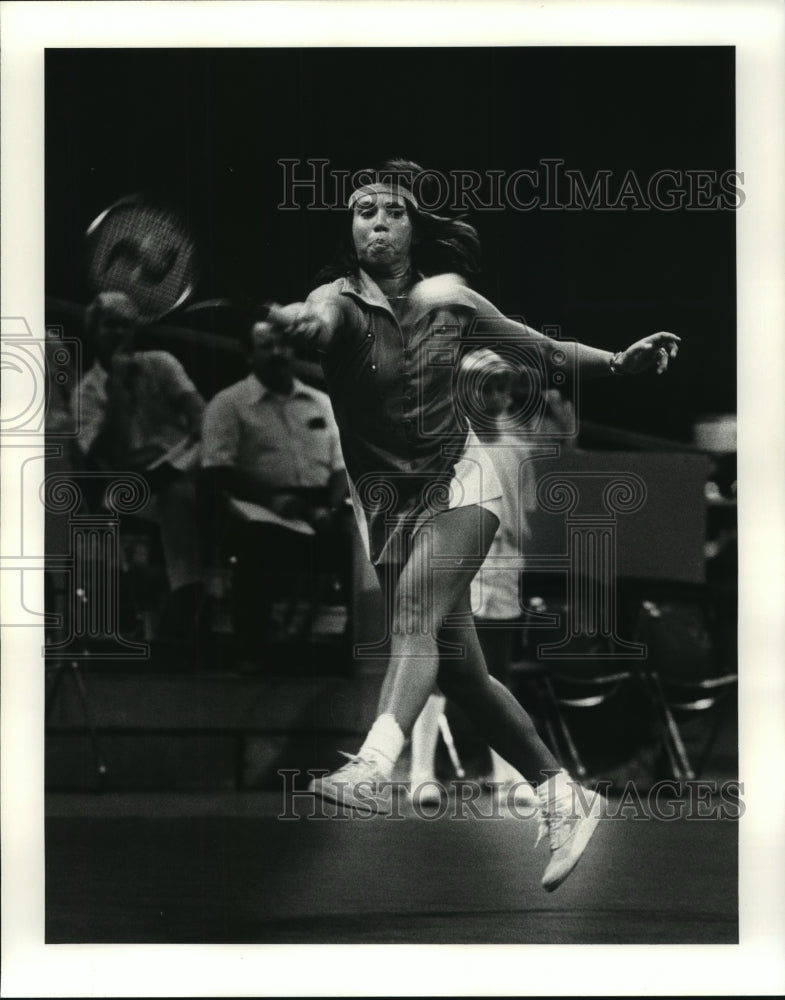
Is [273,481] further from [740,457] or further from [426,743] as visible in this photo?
[740,457]

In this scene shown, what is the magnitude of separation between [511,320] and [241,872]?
6.72 feet

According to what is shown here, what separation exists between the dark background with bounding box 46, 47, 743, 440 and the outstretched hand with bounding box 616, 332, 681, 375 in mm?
33

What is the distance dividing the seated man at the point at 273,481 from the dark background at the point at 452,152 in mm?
321

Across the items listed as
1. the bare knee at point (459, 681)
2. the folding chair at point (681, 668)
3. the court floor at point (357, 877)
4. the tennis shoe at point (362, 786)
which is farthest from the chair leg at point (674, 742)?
the tennis shoe at point (362, 786)

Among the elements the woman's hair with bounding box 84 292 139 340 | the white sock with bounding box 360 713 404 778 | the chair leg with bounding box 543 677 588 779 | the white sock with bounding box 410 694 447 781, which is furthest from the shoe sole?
the woman's hair with bounding box 84 292 139 340

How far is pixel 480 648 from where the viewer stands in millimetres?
5527

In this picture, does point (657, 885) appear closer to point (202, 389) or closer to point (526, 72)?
point (202, 389)

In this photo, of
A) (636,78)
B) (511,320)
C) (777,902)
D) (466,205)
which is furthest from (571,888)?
(636,78)

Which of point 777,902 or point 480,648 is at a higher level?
point 480,648

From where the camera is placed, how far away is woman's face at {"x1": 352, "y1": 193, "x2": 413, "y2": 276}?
552 cm

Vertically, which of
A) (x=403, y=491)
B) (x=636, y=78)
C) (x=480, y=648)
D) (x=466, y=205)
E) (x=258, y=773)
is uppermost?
(x=636, y=78)

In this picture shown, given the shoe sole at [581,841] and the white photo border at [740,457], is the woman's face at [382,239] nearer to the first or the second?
the white photo border at [740,457]

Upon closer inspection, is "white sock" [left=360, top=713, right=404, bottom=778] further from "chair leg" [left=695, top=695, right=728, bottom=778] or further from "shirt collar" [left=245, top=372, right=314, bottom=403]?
"shirt collar" [left=245, top=372, right=314, bottom=403]

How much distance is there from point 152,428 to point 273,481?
1.43ft
